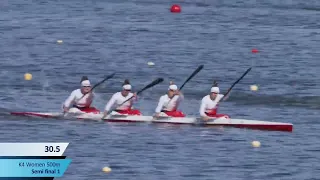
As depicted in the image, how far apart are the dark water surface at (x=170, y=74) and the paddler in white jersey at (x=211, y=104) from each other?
1.65 ft

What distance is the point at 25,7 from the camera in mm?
81750

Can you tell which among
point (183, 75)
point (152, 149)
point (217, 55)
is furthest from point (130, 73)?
point (152, 149)

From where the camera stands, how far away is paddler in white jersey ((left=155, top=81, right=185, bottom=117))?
42.0m

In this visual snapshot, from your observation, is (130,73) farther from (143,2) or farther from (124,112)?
(143,2)

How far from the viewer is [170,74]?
2229 inches

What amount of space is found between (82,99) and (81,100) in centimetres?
5

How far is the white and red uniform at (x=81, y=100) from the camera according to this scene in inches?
1700

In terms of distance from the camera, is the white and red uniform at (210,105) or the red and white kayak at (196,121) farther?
the white and red uniform at (210,105)

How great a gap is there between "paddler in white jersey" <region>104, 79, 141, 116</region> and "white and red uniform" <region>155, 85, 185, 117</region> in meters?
1.00

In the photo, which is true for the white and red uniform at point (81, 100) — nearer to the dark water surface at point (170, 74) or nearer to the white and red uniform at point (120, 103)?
the dark water surface at point (170, 74)
